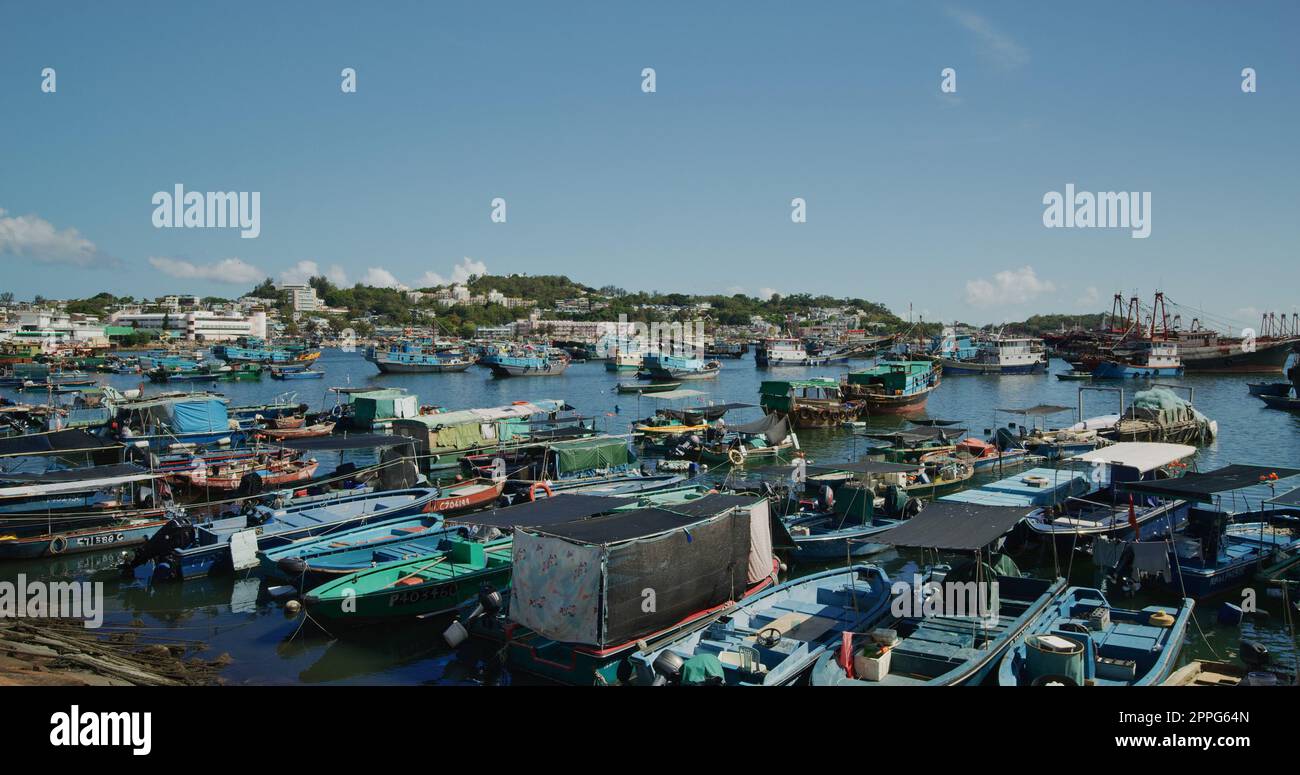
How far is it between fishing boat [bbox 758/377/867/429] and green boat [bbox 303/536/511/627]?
1145 inches

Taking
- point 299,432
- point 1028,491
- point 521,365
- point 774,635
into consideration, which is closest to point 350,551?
point 774,635

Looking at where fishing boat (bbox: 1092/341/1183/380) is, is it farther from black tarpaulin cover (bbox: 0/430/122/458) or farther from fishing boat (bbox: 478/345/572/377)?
black tarpaulin cover (bbox: 0/430/122/458)

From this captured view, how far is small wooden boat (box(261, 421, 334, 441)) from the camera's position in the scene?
39.9 metres

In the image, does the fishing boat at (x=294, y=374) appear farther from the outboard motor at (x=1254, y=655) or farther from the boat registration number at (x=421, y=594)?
the outboard motor at (x=1254, y=655)

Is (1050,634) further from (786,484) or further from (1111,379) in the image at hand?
(1111,379)

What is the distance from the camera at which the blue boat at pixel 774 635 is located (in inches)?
438

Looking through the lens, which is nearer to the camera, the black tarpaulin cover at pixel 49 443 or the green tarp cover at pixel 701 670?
the green tarp cover at pixel 701 670

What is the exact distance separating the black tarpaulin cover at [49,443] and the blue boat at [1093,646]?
26.7 metres

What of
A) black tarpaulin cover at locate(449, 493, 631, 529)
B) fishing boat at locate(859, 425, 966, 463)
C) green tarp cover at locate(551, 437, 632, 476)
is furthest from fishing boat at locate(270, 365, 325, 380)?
black tarpaulin cover at locate(449, 493, 631, 529)

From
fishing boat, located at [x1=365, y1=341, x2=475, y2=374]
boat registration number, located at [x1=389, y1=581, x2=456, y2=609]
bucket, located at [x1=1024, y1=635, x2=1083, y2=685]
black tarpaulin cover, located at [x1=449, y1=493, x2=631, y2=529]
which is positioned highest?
fishing boat, located at [x1=365, y1=341, x2=475, y2=374]

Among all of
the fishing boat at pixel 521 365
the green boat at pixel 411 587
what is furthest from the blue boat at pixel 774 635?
the fishing boat at pixel 521 365

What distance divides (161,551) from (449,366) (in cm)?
8845

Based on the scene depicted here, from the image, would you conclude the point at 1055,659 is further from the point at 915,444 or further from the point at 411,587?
the point at 915,444
